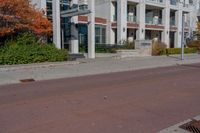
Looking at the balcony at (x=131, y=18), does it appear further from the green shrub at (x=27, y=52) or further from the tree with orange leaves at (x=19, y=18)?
the tree with orange leaves at (x=19, y=18)

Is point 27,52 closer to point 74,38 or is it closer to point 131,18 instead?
point 74,38

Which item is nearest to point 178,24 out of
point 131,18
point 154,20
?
point 154,20

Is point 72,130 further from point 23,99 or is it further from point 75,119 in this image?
point 23,99

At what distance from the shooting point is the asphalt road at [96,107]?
6.57 meters

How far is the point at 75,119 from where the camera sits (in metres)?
7.11

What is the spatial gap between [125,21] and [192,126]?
30.7 meters

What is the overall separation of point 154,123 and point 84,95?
3.80 metres

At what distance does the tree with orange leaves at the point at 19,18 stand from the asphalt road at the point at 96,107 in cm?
826

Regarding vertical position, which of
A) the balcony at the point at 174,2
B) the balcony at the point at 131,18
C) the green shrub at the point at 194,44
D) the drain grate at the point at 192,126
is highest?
the balcony at the point at 174,2

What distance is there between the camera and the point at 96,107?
8.38 metres

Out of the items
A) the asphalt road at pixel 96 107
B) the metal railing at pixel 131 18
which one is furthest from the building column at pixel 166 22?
the asphalt road at pixel 96 107

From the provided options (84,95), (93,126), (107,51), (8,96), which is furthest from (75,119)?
(107,51)

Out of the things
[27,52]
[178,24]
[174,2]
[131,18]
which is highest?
[174,2]

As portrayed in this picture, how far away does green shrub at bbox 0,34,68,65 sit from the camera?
19.2 metres
